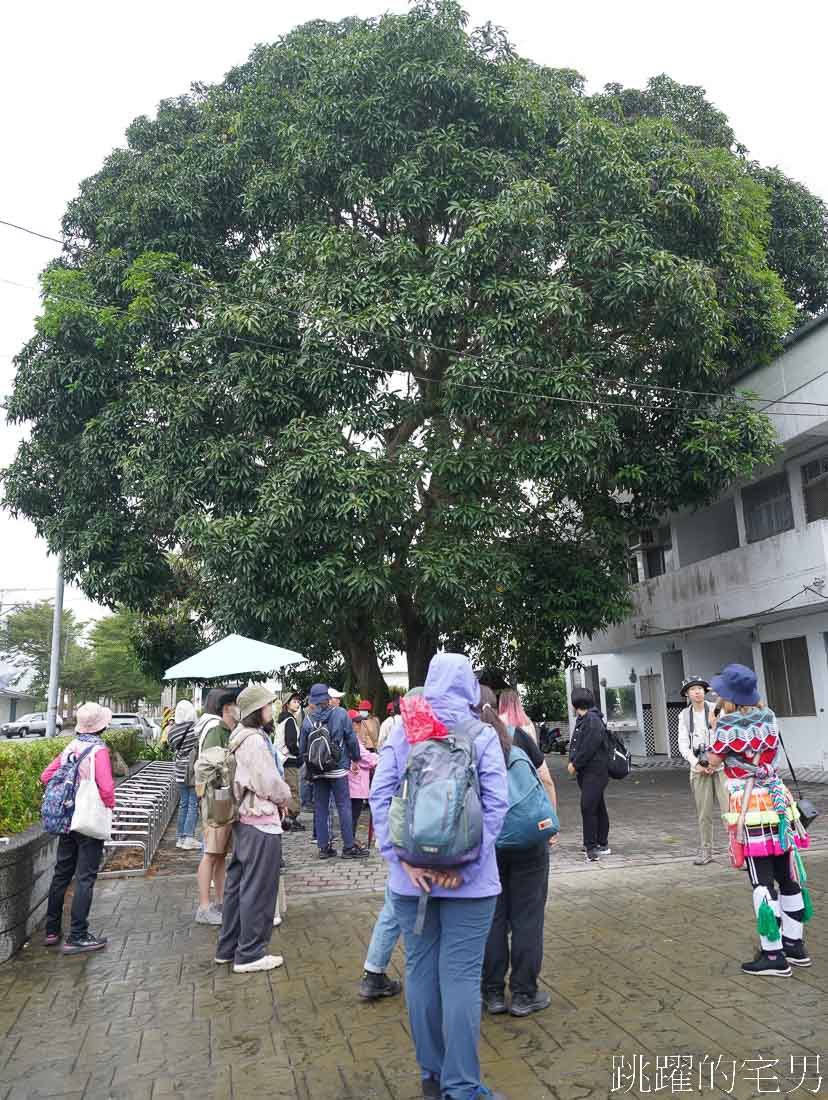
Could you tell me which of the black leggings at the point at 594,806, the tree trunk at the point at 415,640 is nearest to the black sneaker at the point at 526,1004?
the black leggings at the point at 594,806

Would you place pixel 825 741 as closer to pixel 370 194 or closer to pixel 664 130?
pixel 664 130

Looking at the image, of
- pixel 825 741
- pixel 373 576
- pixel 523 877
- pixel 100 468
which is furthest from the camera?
pixel 825 741

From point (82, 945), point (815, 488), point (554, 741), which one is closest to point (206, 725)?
point (82, 945)

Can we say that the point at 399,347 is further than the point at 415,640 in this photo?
No

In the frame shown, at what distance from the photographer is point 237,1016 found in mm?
4613

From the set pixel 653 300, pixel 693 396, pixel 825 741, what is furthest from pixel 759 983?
pixel 825 741

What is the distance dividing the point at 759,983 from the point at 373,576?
8.27 m

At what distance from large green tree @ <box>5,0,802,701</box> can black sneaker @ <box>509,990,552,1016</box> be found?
794 cm

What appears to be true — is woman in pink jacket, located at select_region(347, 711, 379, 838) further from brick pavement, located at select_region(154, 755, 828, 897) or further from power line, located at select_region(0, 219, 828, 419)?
power line, located at select_region(0, 219, 828, 419)

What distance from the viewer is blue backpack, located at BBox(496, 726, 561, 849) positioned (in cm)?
421

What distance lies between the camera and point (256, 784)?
5457 millimetres

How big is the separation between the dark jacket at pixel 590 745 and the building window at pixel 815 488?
379 inches

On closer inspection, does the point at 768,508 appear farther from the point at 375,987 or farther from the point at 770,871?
the point at 375,987

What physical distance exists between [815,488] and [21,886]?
15175 millimetres
